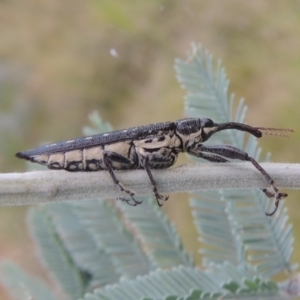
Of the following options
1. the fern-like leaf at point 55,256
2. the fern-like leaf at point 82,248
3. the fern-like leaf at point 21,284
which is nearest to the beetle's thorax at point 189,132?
the fern-like leaf at point 82,248

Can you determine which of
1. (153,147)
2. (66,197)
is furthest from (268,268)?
(66,197)

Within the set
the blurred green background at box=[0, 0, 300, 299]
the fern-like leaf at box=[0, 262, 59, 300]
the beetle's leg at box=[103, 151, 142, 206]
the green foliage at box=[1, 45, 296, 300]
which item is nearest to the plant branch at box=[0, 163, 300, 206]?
the beetle's leg at box=[103, 151, 142, 206]

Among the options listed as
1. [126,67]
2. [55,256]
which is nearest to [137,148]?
[55,256]

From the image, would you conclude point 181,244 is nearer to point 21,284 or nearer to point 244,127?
point 244,127

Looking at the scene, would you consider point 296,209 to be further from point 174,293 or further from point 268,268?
point 174,293

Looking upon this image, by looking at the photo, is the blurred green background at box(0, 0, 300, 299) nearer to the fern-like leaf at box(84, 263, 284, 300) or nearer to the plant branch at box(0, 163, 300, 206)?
the fern-like leaf at box(84, 263, 284, 300)
